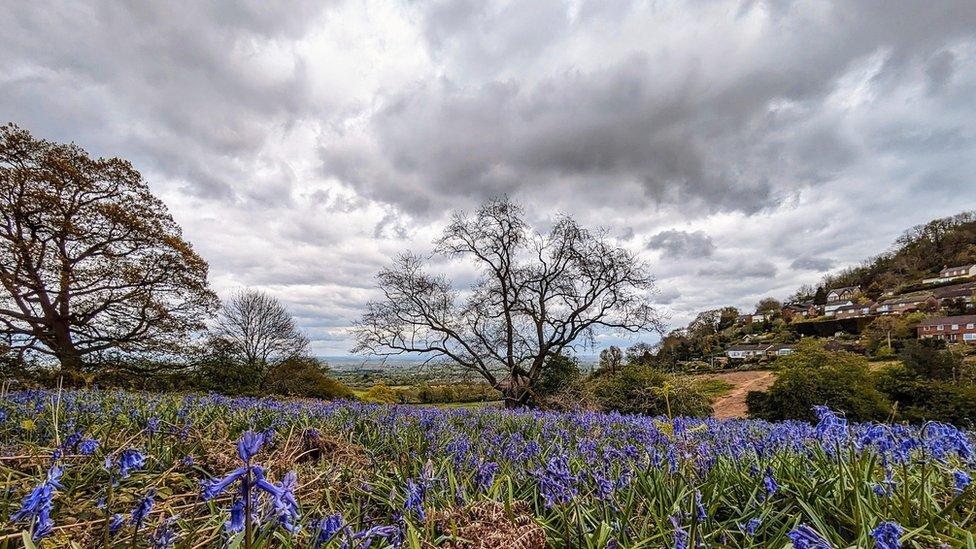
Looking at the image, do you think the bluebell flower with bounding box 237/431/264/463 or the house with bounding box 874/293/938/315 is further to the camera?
the house with bounding box 874/293/938/315

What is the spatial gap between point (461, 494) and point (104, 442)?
8.69ft

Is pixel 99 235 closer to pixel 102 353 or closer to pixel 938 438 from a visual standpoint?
pixel 102 353

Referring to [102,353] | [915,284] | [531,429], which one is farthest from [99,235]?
[915,284]

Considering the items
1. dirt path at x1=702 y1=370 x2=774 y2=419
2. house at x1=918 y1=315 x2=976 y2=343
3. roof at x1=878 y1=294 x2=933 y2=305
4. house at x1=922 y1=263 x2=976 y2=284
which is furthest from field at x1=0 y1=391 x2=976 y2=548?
house at x1=922 y1=263 x2=976 y2=284

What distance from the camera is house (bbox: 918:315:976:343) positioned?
46.6 metres

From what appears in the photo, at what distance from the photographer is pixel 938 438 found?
2.91 meters

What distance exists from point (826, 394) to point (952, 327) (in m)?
52.7

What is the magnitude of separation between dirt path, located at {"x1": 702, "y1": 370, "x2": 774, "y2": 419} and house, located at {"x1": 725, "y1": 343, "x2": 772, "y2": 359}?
13.6 m

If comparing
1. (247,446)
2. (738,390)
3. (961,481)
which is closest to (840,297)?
(738,390)

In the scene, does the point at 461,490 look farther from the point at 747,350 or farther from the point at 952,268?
the point at 952,268

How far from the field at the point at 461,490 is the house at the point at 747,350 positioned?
56029mm

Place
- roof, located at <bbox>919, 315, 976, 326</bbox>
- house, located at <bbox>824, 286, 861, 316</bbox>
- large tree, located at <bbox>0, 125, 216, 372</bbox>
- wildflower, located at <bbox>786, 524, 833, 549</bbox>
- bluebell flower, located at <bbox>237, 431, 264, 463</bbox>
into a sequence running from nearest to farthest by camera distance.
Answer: bluebell flower, located at <bbox>237, 431, 264, 463</bbox>, wildflower, located at <bbox>786, 524, 833, 549</bbox>, large tree, located at <bbox>0, 125, 216, 372</bbox>, roof, located at <bbox>919, 315, 976, 326</bbox>, house, located at <bbox>824, 286, 861, 316</bbox>

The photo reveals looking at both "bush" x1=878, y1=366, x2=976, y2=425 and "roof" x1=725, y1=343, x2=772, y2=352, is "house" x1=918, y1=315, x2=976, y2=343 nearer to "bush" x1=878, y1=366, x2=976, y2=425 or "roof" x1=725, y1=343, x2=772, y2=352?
"roof" x1=725, y1=343, x2=772, y2=352

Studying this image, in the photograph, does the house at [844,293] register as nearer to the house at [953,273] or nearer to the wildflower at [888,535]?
the house at [953,273]
